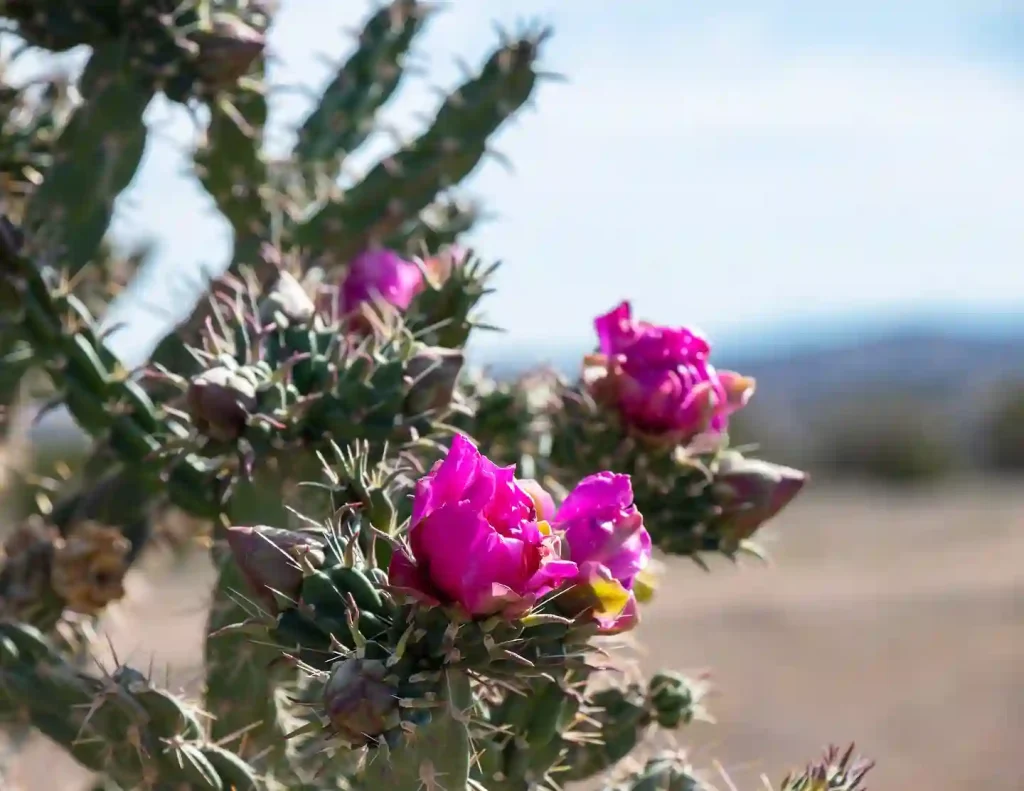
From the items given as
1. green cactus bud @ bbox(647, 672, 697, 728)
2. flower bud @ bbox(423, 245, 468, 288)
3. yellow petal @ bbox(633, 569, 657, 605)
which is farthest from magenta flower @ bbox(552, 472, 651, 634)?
flower bud @ bbox(423, 245, 468, 288)

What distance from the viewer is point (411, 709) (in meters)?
1.49

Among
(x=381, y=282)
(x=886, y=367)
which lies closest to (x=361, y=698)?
(x=381, y=282)

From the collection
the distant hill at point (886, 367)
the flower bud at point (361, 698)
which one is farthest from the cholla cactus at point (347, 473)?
the distant hill at point (886, 367)

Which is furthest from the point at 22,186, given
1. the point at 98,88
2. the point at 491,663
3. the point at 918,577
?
the point at 918,577

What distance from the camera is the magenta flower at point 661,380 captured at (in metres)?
2.18

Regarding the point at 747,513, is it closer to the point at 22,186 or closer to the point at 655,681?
the point at 655,681

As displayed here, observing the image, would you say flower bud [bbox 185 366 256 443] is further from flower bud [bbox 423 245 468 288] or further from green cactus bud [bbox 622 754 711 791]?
green cactus bud [bbox 622 754 711 791]

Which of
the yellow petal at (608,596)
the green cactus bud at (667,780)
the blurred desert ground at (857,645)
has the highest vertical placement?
the yellow petal at (608,596)

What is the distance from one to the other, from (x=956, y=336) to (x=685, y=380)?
95.7m

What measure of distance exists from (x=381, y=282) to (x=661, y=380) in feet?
1.83

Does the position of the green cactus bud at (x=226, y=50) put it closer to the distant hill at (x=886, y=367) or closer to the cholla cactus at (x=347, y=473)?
the cholla cactus at (x=347, y=473)

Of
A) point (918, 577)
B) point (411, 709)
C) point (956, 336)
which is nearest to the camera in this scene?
point (411, 709)

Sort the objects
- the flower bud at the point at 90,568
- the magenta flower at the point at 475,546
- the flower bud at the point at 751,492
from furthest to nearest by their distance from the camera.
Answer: the flower bud at the point at 90,568 < the flower bud at the point at 751,492 < the magenta flower at the point at 475,546

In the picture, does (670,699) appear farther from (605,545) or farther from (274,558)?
(274,558)
